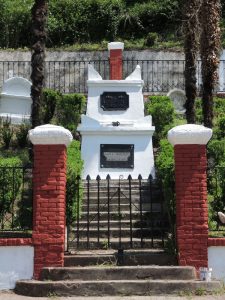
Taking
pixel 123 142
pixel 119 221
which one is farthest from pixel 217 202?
pixel 123 142

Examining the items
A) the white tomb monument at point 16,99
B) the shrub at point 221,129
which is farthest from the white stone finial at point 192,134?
the white tomb monument at point 16,99

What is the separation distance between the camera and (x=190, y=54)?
49.9 feet

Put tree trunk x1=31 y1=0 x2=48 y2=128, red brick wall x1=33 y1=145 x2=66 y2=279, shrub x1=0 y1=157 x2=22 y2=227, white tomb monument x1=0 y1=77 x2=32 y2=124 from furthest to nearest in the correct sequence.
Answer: white tomb monument x1=0 y1=77 x2=32 y2=124, tree trunk x1=31 y1=0 x2=48 y2=128, shrub x1=0 y1=157 x2=22 y2=227, red brick wall x1=33 y1=145 x2=66 y2=279

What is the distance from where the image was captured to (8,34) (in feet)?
90.3

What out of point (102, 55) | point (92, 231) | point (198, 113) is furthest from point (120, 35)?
point (92, 231)

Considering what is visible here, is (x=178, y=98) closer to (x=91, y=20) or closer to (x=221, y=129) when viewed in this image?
(x=221, y=129)

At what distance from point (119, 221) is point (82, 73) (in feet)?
47.0

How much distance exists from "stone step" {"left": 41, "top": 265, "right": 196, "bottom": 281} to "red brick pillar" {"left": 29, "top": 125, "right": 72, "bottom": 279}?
291 millimetres

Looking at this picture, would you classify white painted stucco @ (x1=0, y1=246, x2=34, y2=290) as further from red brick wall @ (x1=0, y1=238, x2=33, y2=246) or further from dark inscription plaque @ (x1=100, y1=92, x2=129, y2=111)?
dark inscription plaque @ (x1=100, y1=92, x2=129, y2=111)

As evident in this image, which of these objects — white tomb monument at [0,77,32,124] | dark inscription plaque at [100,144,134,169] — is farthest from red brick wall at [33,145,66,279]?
white tomb monument at [0,77,32,124]

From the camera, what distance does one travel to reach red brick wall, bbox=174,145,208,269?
27.7ft

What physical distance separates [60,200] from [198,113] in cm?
1132

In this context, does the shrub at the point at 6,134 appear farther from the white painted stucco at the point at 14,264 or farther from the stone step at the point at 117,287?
the stone step at the point at 117,287

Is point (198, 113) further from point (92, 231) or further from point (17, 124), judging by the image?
point (92, 231)
